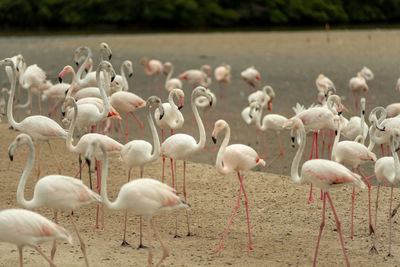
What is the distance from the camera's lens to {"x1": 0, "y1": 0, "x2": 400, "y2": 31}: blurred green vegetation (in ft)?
96.4

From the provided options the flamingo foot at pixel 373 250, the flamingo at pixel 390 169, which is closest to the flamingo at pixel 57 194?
the flamingo foot at pixel 373 250

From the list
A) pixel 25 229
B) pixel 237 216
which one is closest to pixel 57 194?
pixel 25 229

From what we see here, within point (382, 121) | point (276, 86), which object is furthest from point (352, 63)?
point (382, 121)

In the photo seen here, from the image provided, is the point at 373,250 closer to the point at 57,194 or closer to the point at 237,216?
the point at 237,216

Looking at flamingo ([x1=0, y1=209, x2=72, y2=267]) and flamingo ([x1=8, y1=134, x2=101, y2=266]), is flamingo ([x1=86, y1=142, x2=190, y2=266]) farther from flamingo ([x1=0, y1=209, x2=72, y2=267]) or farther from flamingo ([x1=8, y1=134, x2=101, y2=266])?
flamingo ([x1=0, y1=209, x2=72, y2=267])

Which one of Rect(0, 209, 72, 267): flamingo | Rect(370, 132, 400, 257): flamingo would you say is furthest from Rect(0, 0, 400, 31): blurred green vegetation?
Rect(0, 209, 72, 267): flamingo

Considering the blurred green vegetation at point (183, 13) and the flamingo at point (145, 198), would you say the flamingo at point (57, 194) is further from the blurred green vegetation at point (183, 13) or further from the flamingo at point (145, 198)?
the blurred green vegetation at point (183, 13)

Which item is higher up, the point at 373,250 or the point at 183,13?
the point at 183,13

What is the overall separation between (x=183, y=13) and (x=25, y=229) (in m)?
25.9

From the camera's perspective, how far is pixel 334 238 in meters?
5.94

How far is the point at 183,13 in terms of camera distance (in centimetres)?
A: 2945

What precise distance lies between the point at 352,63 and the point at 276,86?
10.7ft

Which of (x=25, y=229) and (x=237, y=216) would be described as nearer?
(x=25, y=229)

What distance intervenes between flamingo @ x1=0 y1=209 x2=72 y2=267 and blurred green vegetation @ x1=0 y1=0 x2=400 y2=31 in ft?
→ 82.9
